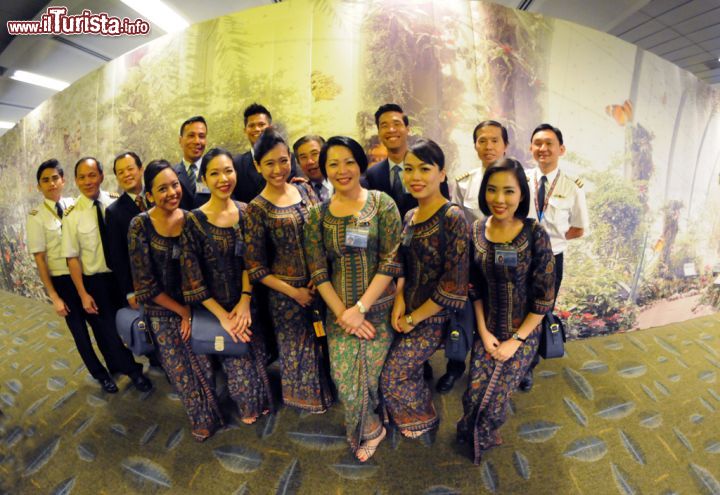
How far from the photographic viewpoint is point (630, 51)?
2.86 meters

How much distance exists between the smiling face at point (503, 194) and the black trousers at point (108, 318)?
2697 mm

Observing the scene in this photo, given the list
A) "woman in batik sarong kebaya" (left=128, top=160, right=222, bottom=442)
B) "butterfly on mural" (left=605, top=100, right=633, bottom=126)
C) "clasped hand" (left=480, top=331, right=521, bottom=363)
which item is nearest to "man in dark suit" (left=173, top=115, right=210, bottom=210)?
"woman in batik sarong kebaya" (left=128, top=160, right=222, bottom=442)

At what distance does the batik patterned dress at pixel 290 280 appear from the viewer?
156cm

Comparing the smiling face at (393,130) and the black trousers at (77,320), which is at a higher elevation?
the smiling face at (393,130)

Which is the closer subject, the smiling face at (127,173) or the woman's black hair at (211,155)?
the woman's black hair at (211,155)

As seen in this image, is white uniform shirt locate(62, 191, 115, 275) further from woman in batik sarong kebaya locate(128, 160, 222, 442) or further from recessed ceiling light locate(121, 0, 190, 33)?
recessed ceiling light locate(121, 0, 190, 33)

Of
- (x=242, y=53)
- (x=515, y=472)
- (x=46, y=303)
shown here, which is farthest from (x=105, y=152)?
(x=515, y=472)

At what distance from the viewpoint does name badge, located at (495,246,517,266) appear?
4.57 ft

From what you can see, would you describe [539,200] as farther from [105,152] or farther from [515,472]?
[105,152]

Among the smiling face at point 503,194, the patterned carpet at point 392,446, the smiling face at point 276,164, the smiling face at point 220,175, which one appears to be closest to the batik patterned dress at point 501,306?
the smiling face at point 503,194

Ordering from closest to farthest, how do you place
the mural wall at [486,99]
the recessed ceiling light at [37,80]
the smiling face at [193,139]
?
the smiling face at [193,139]
the mural wall at [486,99]
the recessed ceiling light at [37,80]

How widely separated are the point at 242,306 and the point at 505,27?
3153 millimetres

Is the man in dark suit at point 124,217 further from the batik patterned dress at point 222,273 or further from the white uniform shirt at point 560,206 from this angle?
the white uniform shirt at point 560,206

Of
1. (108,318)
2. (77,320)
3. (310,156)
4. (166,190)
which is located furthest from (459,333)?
(77,320)
